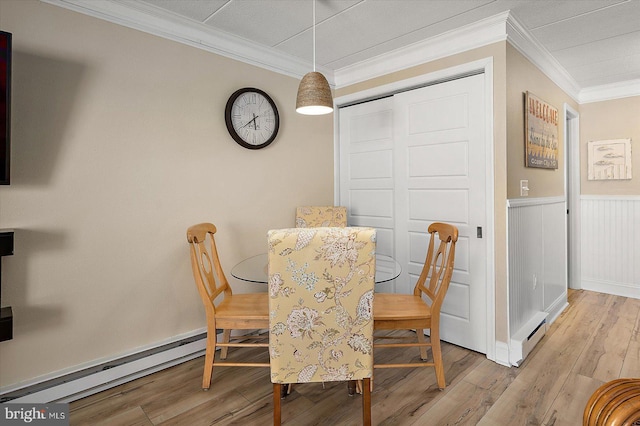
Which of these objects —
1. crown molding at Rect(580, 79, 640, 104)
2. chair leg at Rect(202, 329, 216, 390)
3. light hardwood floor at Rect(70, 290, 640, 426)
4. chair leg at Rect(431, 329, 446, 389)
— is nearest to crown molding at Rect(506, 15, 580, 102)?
crown molding at Rect(580, 79, 640, 104)

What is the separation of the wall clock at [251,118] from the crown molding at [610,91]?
3.65m

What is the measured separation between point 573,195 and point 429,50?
9.16 ft

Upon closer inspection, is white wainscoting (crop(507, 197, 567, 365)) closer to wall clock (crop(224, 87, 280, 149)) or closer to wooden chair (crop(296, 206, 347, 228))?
wooden chair (crop(296, 206, 347, 228))

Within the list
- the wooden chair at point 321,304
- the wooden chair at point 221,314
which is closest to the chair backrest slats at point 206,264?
the wooden chair at point 221,314

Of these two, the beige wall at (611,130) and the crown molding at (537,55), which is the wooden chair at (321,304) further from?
the beige wall at (611,130)

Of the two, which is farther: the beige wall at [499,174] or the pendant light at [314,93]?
the beige wall at [499,174]

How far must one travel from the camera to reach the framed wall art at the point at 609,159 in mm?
3955

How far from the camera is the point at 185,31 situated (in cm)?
255

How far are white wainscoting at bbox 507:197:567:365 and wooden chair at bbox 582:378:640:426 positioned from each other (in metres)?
1.99

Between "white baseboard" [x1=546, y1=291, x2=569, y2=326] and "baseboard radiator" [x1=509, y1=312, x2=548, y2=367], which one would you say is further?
"white baseboard" [x1=546, y1=291, x2=569, y2=326]

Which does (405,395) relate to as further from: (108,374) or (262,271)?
(108,374)

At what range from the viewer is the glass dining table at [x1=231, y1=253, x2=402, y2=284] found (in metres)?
2.09

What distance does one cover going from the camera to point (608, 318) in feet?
11.1

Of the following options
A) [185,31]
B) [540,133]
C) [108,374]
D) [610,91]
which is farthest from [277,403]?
[610,91]
